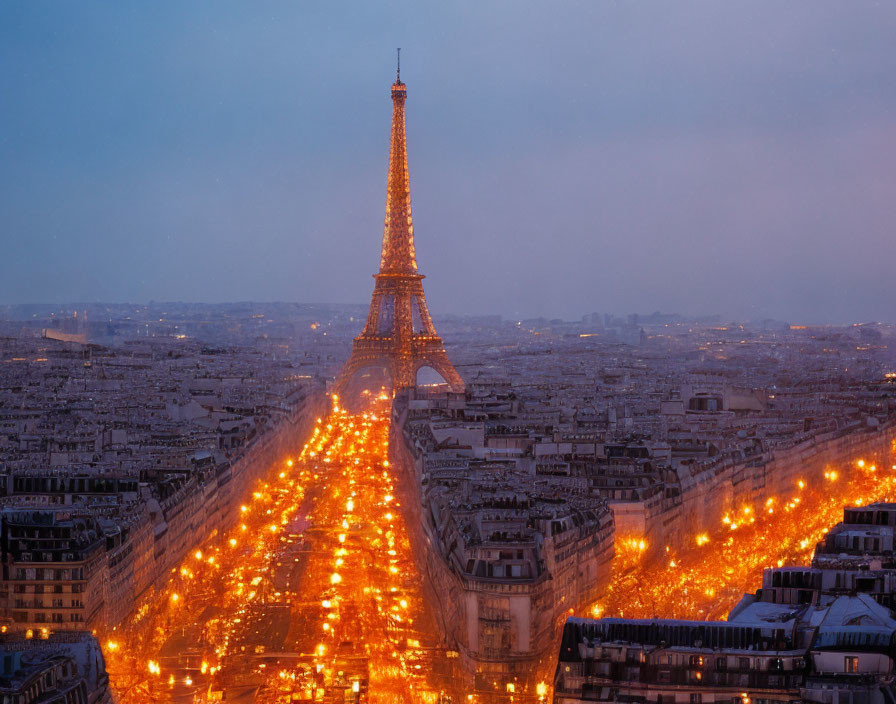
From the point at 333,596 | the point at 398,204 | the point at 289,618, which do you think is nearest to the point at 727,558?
the point at 333,596

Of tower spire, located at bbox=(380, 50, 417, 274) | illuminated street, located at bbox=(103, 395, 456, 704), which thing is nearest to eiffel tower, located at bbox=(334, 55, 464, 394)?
tower spire, located at bbox=(380, 50, 417, 274)

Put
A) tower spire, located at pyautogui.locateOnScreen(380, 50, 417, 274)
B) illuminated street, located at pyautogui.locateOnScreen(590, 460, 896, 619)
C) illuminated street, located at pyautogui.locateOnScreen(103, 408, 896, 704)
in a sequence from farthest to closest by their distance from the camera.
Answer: tower spire, located at pyautogui.locateOnScreen(380, 50, 417, 274)
illuminated street, located at pyautogui.locateOnScreen(590, 460, 896, 619)
illuminated street, located at pyautogui.locateOnScreen(103, 408, 896, 704)

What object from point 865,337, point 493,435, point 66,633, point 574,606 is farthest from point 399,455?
point 865,337

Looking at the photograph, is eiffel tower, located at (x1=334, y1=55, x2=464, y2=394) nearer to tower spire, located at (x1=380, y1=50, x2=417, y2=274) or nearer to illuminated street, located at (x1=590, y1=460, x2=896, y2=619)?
tower spire, located at (x1=380, y1=50, x2=417, y2=274)

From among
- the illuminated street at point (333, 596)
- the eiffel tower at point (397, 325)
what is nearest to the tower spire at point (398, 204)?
the eiffel tower at point (397, 325)

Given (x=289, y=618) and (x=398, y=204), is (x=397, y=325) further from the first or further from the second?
(x=289, y=618)
